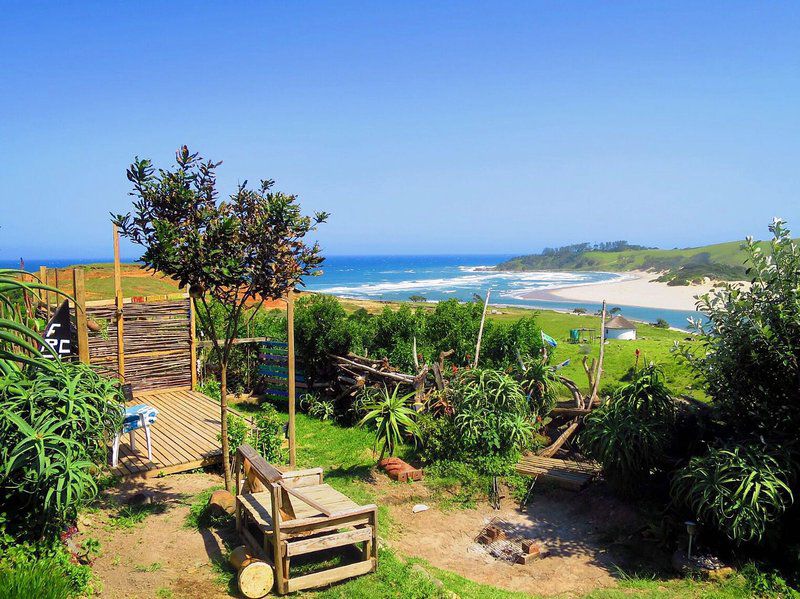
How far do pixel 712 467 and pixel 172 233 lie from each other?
6.43 metres

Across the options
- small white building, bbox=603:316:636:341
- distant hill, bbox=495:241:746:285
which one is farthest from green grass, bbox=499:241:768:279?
small white building, bbox=603:316:636:341

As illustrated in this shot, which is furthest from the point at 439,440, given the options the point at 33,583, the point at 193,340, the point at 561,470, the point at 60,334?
the point at 193,340

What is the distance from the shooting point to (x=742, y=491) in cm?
592

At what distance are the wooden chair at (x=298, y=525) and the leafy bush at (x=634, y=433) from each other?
3.64 meters

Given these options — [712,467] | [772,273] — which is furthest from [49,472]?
[772,273]

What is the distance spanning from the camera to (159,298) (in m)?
12.5

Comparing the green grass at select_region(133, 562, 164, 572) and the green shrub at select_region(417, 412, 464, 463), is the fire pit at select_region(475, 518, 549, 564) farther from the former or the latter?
the green grass at select_region(133, 562, 164, 572)

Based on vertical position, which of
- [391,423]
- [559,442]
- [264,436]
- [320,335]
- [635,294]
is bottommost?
[635,294]

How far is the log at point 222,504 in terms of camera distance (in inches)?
268

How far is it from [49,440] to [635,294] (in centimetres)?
7452

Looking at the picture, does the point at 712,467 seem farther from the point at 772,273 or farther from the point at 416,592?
the point at 416,592

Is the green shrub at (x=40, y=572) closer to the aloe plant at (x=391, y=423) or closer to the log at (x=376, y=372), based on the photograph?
the aloe plant at (x=391, y=423)

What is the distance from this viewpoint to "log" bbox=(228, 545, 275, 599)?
5109 millimetres

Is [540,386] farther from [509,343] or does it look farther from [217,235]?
[217,235]
